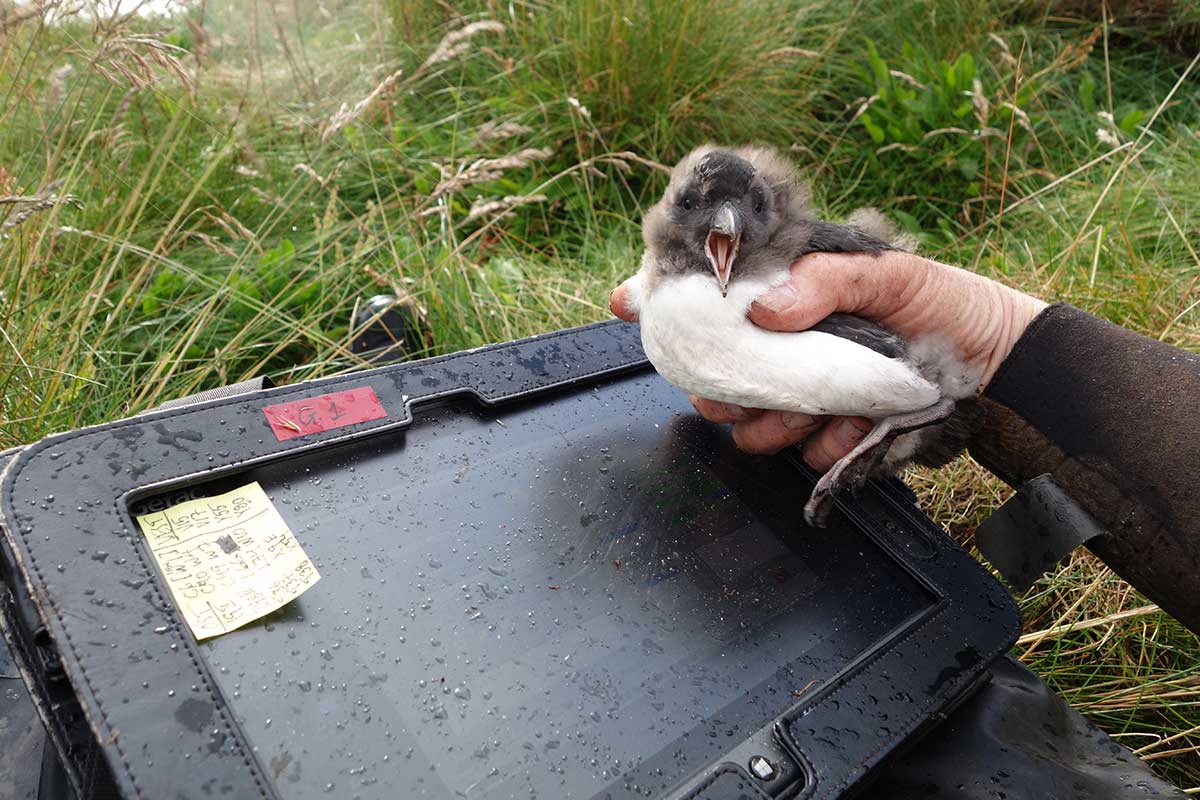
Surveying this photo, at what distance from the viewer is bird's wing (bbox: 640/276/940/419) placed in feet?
5.57

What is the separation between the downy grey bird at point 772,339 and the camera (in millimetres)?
1709

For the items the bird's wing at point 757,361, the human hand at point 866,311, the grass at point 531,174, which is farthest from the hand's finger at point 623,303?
the grass at point 531,174

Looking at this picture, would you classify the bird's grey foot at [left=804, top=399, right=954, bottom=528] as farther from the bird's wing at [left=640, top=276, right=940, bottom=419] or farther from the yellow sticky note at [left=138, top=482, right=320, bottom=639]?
the yellow sticky note at [left=138, top=482, right=320, bottom=639]

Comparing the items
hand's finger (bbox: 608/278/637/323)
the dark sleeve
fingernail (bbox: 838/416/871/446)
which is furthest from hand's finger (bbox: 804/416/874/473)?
hand's finger (bbox: 608/278/637/323)

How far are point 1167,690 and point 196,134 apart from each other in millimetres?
4100

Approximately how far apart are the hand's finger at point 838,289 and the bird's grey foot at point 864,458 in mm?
278

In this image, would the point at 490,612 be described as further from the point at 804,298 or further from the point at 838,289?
the point at 838,289

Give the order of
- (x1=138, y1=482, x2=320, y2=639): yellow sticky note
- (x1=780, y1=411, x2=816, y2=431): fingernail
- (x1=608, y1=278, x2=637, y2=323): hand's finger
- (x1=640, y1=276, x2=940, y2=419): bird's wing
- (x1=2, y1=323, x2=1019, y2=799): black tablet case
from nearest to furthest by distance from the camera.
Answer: (x1=2, y1=323, x2=1019, y2=799): black tablet case
(x1=138, y1=482, x2=320, y2=639): yellow sticky note
(x1=640, y1=276, x2=940, y2=419): bird's wing
(x1=780, y1=411, x2=816, y2=431): fingernail
(x1=608, y1=278, x2=637, y2=323): hand's finger

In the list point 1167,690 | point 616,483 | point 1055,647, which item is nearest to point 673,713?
point 616,483

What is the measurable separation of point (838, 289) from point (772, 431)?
14.0 inches

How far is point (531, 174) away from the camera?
13.6 feet

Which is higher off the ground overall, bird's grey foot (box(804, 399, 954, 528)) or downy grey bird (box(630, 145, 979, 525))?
downy grey bird (box(630, 145, 979, 525))

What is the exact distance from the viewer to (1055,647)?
2.20 m

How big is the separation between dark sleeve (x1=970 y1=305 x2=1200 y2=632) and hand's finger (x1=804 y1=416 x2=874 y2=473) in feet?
1.31
